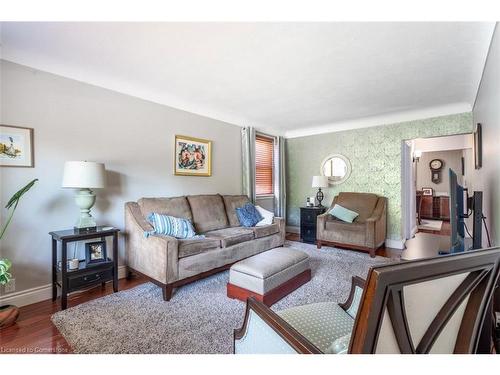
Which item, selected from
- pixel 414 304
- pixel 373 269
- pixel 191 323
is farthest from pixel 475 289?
pixel 191 323

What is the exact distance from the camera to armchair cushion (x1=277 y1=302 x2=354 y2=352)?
121 centimetres

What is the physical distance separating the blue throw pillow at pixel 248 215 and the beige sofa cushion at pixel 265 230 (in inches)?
9.0

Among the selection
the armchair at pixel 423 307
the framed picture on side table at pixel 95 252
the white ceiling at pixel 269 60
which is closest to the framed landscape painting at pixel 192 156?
the white ceiling at pixel 269 60

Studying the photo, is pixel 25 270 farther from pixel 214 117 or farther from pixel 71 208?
pixel 214 117

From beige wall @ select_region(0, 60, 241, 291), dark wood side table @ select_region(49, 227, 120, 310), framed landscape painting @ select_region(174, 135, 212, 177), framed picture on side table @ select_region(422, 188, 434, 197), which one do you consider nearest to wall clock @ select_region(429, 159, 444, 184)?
framed picture on side table @ select_region(422, 188, 434, 197)

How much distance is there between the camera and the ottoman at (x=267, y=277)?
221 centimetres

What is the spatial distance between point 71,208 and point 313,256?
322cm

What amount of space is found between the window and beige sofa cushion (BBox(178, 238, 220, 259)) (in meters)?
2.34

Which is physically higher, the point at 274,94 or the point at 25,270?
the point at 274,94

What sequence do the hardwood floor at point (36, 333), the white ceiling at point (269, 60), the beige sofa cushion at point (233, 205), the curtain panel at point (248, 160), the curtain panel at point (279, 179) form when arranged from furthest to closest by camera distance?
the curtain panel at point (279, 179)
the curtain panel at point (248, 160)
the beige sofa cushion at point (233, 205)
the white ceiling at point (269, 60)
the hardwood floor at point (36, 333)

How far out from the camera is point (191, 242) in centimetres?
260

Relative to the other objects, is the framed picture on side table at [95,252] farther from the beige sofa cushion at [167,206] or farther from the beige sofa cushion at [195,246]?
the beige sofa cushion at [195,246]
